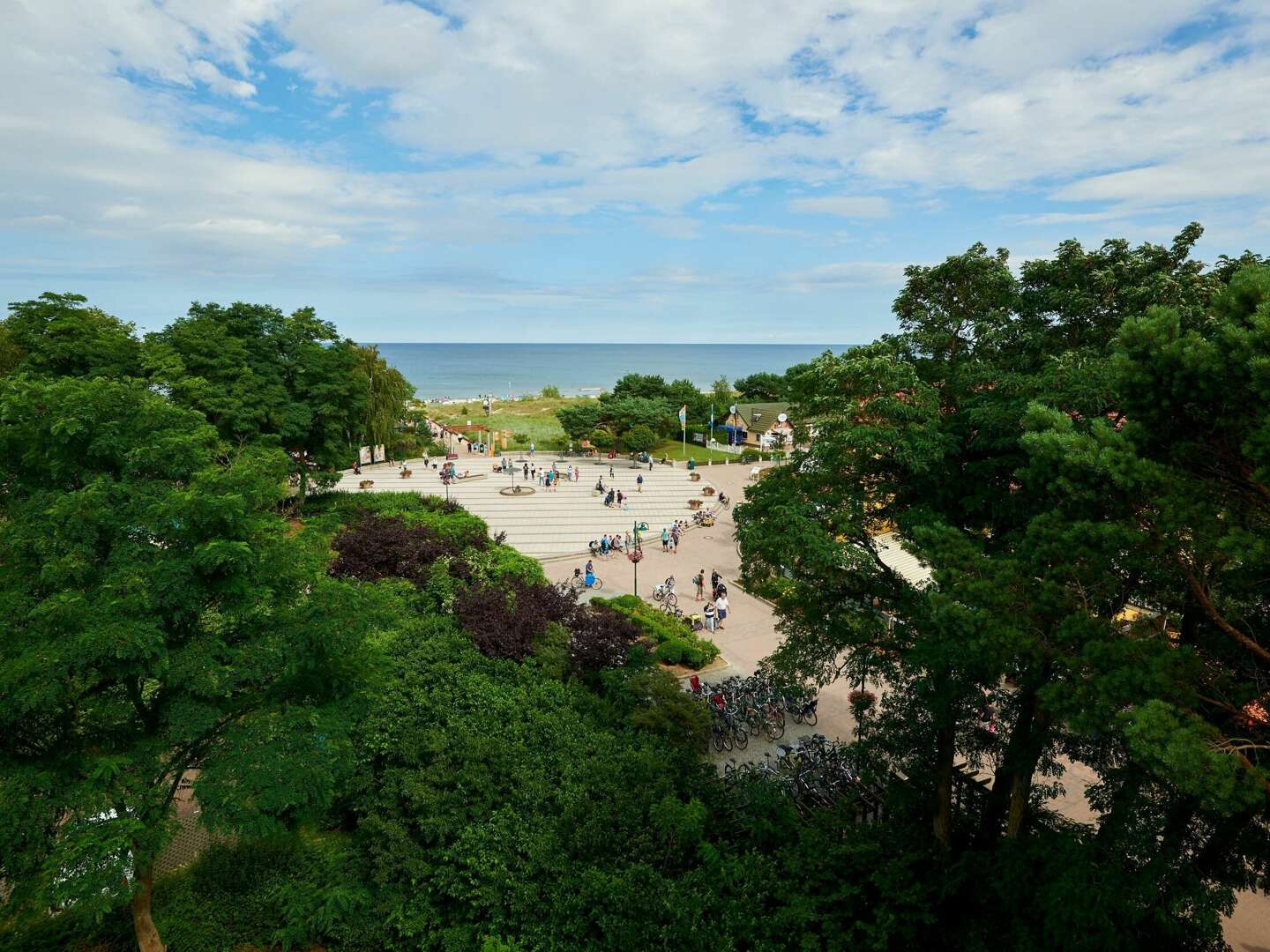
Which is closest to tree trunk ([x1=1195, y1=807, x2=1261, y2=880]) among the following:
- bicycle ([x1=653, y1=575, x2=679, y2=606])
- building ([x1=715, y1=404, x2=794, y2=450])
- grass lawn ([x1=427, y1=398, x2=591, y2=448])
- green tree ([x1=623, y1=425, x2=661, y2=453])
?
bicycle ([x1=653, y1=575, x2=679, y2=606])

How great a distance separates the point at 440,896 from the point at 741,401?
66422mm

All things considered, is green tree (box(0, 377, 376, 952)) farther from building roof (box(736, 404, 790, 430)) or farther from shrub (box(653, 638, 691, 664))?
building roof (box(736, 404, 790, 430))

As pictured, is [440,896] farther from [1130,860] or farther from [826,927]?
[1130,860]

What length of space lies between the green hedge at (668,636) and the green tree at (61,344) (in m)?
21.1

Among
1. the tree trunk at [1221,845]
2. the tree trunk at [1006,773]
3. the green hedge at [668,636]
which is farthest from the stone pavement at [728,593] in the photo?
the tree trunk at [1221,845]

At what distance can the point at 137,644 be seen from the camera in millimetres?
7285

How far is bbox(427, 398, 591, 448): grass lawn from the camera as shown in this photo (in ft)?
250

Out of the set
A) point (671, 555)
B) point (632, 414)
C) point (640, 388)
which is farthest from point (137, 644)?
point (640, 388)

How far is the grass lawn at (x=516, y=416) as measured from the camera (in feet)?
250

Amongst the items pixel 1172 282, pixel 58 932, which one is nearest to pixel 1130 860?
pixel 1172 282

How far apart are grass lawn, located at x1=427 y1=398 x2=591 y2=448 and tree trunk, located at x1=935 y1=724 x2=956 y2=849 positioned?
2127 inches

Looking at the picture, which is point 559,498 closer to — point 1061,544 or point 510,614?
point 510,614

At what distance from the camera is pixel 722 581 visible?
27.1 m

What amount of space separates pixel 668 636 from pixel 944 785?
999 cm
